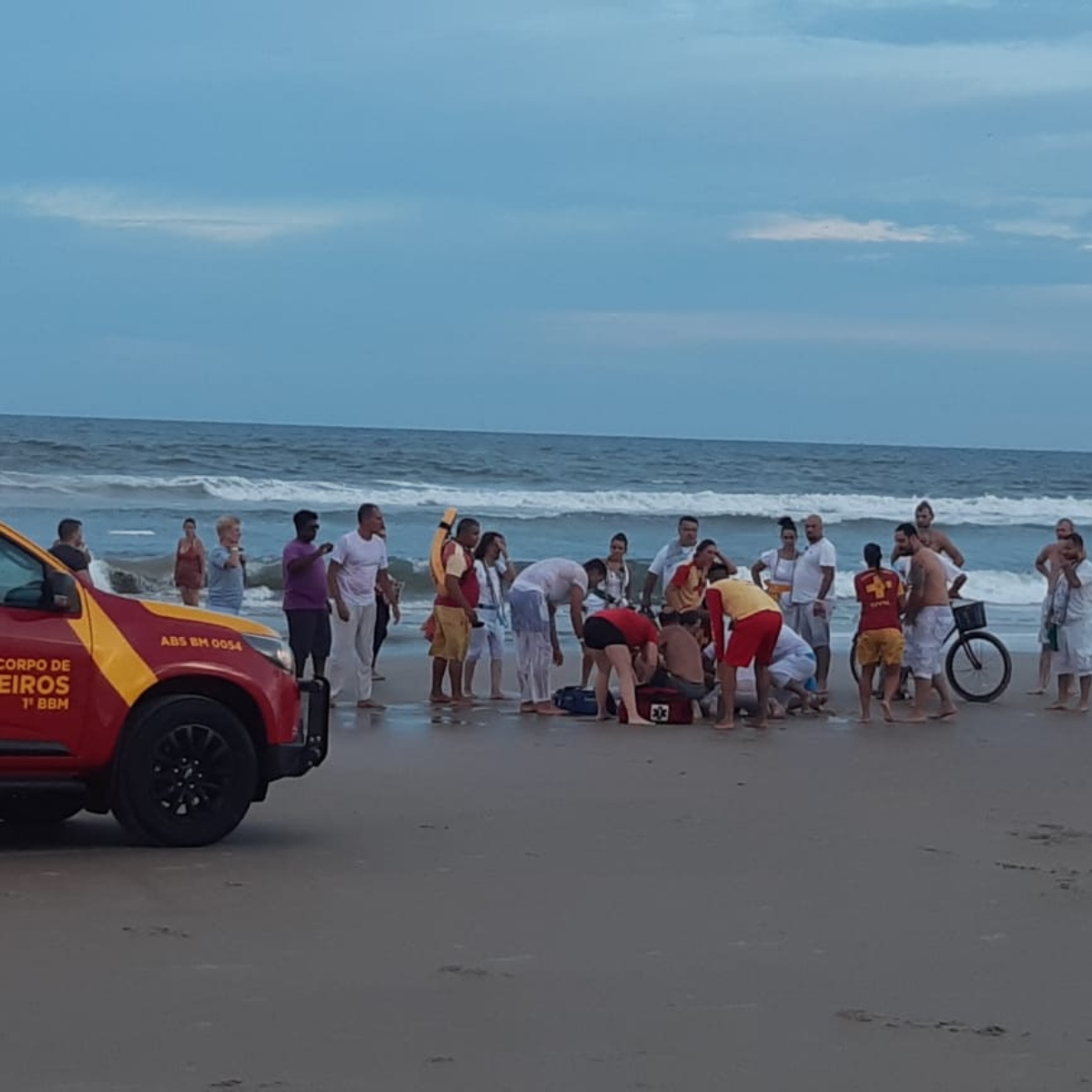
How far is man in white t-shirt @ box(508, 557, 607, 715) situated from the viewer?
1510cm

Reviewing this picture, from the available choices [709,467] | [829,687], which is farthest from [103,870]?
[709,467]

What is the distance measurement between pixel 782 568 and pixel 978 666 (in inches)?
76.5

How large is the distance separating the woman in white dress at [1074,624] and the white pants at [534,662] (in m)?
4.48

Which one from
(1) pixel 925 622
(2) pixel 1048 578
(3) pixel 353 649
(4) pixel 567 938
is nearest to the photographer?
(4) pixel 567 938

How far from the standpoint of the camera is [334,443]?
81688 mm

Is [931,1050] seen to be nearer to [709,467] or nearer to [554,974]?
[554,974]

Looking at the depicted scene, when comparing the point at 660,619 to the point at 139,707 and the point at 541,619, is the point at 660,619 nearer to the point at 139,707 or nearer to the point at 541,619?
the point at 541,619

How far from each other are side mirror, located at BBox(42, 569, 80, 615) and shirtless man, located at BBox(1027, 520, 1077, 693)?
995 centimetres

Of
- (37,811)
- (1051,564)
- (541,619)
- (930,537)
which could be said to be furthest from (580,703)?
(37,811)

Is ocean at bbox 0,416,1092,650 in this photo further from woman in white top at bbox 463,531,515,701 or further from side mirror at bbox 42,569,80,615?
side mirror at bbox 42,569,80,615

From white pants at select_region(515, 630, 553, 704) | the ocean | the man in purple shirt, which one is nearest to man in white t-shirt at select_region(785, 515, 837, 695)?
white pants at select_region(515, 630, 553, 704)

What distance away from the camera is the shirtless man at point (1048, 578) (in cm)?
1628

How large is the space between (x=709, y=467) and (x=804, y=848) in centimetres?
6751

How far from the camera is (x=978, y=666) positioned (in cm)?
1672
